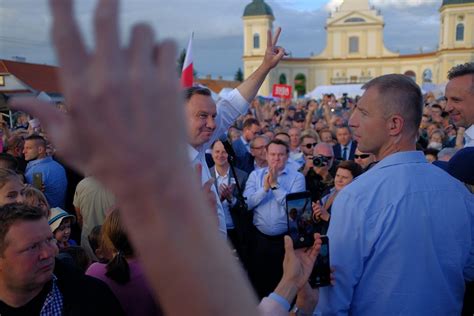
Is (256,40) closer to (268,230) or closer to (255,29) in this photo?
(255,29)

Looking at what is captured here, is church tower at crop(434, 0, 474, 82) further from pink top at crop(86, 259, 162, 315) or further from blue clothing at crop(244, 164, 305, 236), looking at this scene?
pink top at crop(86, 259, 162, 315)

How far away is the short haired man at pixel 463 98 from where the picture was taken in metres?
3.46

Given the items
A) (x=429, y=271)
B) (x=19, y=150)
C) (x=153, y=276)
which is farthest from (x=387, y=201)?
(x=19, y=150)

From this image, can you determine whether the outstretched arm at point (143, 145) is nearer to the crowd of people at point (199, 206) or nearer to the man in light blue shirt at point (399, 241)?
the crowd of people at point (199, 206)

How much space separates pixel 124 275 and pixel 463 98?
284 cm

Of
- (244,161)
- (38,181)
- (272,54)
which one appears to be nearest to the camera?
(272,54)

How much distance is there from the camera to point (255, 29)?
70000 mm

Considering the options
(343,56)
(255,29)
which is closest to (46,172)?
(255,29)

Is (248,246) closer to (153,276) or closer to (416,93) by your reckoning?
(416,93)

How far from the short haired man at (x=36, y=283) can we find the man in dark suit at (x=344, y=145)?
5.97 m

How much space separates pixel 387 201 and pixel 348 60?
243 ft

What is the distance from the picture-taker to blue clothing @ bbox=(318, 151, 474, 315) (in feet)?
6.31

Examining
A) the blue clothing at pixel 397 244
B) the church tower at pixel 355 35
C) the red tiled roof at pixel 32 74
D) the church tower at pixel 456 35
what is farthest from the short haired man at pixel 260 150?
the church tower at pixel 355 35

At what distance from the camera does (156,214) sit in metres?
0.60
